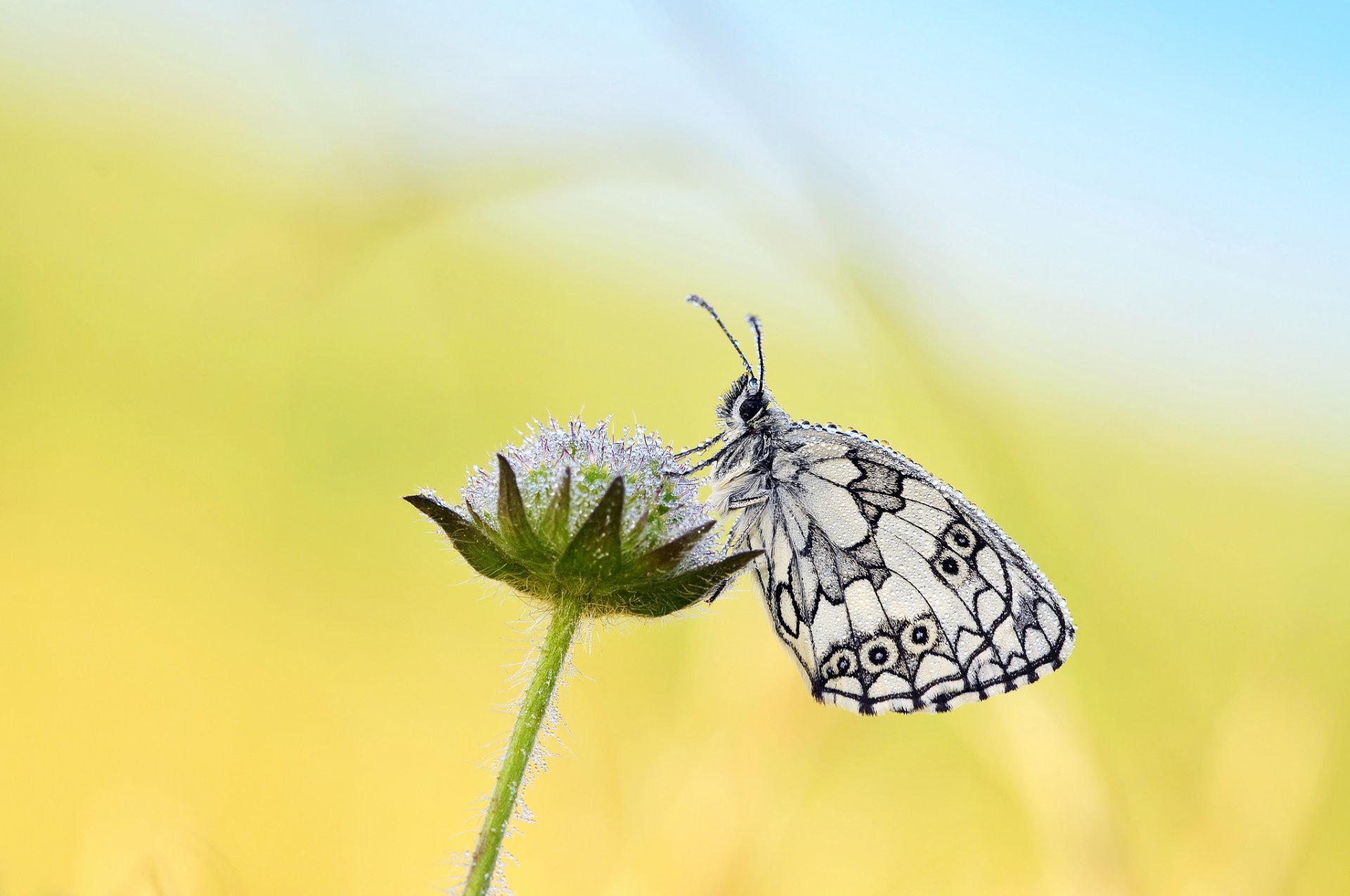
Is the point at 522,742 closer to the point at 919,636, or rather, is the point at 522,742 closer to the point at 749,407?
the point at 749,407

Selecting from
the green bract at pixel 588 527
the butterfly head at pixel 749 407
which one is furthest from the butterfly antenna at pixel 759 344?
the green bract at pixel 588 527

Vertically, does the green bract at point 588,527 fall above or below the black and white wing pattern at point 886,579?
below

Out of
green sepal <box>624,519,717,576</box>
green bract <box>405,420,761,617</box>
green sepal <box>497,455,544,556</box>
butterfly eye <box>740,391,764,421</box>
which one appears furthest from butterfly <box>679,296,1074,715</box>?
green sepal <box>497,455,544,556</box>

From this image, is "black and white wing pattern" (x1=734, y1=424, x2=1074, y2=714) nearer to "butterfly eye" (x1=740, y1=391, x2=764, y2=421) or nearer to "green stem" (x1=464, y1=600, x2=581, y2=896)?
"butterfly eye" (x1=740, y1=391, x2=764, y2=421)

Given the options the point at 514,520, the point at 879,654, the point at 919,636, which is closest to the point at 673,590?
the point at 514,520

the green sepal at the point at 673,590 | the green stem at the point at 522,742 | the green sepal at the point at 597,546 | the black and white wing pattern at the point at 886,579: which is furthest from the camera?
the black and white wing pattern at the point at 886,579

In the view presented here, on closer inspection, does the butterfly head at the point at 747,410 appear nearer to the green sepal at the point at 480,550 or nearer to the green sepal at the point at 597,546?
the green sepal at the point at 597,546

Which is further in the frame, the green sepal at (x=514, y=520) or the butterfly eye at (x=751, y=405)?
the butterfly eye at (x=751, y=405)
